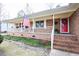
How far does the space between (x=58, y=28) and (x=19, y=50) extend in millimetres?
993

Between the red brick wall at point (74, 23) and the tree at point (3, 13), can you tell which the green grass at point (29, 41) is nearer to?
the tree at point (3, 13)

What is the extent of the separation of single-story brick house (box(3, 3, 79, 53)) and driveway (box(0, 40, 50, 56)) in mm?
230

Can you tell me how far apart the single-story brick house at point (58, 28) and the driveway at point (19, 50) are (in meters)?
0.23

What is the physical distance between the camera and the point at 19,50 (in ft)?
11.3

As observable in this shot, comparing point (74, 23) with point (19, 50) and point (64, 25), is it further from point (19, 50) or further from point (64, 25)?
point (19, 50)

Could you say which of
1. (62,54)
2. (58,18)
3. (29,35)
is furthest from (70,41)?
(29,35)

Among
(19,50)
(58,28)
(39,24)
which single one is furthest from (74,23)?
(19,50)

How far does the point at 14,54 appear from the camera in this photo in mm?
3420

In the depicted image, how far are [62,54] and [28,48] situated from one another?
0.75 metres

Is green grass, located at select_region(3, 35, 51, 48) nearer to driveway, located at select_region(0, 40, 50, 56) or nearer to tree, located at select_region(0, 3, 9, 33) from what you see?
driveway, located at select_region(0, 40, 50, 56)

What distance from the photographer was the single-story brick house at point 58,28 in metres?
3.40

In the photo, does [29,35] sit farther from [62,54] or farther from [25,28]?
[62,54]

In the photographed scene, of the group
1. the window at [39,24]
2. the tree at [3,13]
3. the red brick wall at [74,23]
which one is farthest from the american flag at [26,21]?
the red brick wall at [74,23]

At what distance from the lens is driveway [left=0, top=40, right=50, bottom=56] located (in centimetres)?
341
